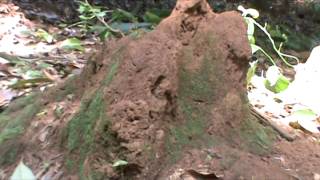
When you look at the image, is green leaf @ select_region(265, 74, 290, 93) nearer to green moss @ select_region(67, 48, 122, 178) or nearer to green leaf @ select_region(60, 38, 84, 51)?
green moss @ select_region(67, 48, 122, 178)

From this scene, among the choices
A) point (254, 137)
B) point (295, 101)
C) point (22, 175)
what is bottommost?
point (295, 101)

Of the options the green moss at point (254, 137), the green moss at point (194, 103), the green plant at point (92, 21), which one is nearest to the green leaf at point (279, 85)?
the green moss at point (254, 137)

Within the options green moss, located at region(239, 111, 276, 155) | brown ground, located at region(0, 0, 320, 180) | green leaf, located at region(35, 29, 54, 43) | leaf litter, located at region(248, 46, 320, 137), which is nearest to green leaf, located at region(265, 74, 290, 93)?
leaf litter, located at region(248, 46, 320, 137)

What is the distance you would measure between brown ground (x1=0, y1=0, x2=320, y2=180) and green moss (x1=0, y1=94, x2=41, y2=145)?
0.24 ft

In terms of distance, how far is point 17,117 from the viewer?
3.16 metres

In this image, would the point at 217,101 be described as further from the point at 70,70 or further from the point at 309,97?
the point at 70,70

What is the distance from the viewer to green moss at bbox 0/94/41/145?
9.75 feet

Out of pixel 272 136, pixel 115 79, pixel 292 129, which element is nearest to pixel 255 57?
pixel 292 129

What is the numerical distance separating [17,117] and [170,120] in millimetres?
979

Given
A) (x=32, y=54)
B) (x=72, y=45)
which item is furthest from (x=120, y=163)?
(x=72, y=45)

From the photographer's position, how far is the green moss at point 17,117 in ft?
9.75

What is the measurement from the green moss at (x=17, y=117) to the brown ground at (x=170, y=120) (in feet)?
0.24

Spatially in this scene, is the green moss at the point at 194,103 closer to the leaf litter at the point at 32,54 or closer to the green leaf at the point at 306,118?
the green leaf at the point at 306,118

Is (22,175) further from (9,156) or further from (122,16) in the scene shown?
(122,16)
